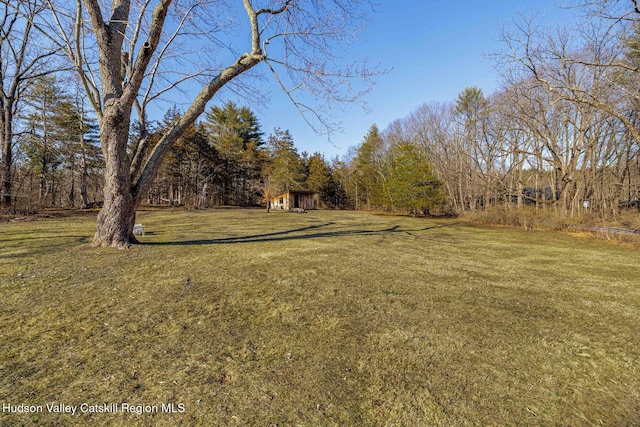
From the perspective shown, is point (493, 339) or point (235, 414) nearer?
point (235, 414)

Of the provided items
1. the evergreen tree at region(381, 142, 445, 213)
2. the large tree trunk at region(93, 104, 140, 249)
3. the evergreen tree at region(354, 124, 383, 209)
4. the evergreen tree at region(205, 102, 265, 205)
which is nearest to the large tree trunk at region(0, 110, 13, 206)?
the large tree trunk at region(93, 104, 140, 249)

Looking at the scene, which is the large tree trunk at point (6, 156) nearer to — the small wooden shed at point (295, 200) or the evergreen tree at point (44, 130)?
the evergreen tree at point (44, 130)

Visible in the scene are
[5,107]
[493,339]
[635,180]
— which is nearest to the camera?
[493,339]

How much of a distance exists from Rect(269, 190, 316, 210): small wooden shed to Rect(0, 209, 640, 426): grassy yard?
2413cm

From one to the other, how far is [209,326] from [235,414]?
45.5 inches

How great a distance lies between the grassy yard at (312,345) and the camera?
153 centimetres

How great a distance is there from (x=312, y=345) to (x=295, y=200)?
2715 cm

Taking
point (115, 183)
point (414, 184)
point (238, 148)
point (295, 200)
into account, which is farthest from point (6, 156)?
point (414, 184)

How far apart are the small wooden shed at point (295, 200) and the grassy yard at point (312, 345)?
2413 centimetres

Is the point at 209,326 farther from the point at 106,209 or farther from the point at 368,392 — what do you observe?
the point at 106,209

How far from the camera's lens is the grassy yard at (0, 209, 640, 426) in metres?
1.53

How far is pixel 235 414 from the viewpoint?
144cm

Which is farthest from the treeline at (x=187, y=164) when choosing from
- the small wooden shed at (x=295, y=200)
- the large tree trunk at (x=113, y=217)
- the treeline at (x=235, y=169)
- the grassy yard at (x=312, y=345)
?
the grassy yard at (x=312, y=345)

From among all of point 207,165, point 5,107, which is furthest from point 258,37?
point 207,165
